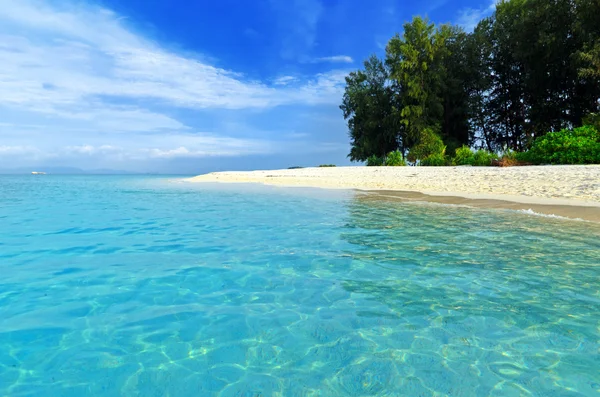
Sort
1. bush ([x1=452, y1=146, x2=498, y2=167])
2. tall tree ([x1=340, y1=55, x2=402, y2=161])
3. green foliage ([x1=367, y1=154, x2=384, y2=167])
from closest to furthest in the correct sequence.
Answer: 1. bush ([x1=452, y1=146, x2=498, y2=167])
2. green foliage ([x1=367, y1=154, x2=384, y2=167])
3. tall tree ([x1=340, y1=55, x2=402, y2=161])

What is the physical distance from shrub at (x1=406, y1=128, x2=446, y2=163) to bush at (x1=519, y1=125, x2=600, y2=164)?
1139cm

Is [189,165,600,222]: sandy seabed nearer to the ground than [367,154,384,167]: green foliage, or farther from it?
nearer to the ground

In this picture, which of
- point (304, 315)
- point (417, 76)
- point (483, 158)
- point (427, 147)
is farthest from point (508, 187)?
point (417, 76)

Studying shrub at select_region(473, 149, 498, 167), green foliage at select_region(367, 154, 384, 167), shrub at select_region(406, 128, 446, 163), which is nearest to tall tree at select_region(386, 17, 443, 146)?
shrub at select_region(406, 128, 446, 163)

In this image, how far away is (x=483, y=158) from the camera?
2453 cm

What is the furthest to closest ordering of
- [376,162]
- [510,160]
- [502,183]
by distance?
[376,162]
[510,160]
[502,183]

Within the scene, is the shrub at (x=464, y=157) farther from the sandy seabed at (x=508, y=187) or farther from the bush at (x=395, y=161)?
the bush at (x=395, y=161)

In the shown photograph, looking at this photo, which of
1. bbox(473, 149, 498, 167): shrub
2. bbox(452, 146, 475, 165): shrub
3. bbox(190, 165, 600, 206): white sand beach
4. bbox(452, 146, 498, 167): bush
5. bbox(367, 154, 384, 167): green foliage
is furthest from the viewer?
bbox(367, 154, 384, 167): green foliage

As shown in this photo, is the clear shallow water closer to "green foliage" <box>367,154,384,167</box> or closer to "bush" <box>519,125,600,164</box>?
"bush" <box>519,125,600,164</box>

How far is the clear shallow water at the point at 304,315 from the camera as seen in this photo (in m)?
2.81

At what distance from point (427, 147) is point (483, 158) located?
10050mm

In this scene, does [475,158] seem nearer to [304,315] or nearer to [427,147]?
[427,147]

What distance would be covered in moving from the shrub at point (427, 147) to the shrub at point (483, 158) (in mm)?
8341

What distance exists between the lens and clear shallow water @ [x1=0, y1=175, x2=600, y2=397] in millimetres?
2809
